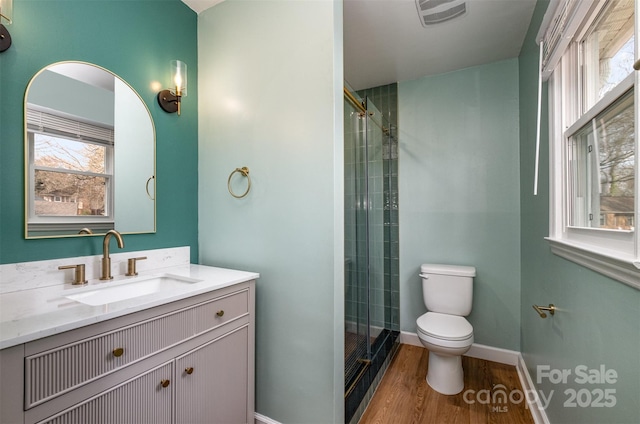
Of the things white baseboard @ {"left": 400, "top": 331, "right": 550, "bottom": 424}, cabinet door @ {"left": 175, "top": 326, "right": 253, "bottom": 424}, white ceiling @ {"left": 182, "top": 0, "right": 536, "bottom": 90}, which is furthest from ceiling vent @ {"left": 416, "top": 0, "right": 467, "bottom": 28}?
white baseboard @ {"left": 400, "top": 331, "right": 550, "bottom": 424}

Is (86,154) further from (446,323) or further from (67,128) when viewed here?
(446,323)

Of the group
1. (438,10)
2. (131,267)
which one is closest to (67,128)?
(131,267)

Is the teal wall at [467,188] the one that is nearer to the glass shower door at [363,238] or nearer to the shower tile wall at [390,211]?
the shower tile wall at [390,211]

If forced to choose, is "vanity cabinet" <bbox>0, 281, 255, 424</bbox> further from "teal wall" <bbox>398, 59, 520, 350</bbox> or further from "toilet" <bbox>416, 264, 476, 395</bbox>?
"teal wall" <bbox>398, 59, 520, 350</bbox>

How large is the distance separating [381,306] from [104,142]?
2.33 m

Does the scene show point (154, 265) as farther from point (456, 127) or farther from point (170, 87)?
point (456, 127)

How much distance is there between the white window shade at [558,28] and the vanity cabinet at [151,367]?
1.88m

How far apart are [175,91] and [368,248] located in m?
1.73

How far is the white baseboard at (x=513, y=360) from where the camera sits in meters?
1.66

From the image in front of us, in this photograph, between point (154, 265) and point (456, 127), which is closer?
point (154, 265)

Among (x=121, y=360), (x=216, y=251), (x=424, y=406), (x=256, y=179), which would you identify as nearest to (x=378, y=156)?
(x=256, y=179)

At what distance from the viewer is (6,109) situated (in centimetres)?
117

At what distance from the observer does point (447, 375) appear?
199 centimetres

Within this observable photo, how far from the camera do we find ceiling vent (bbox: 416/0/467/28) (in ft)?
5.68
